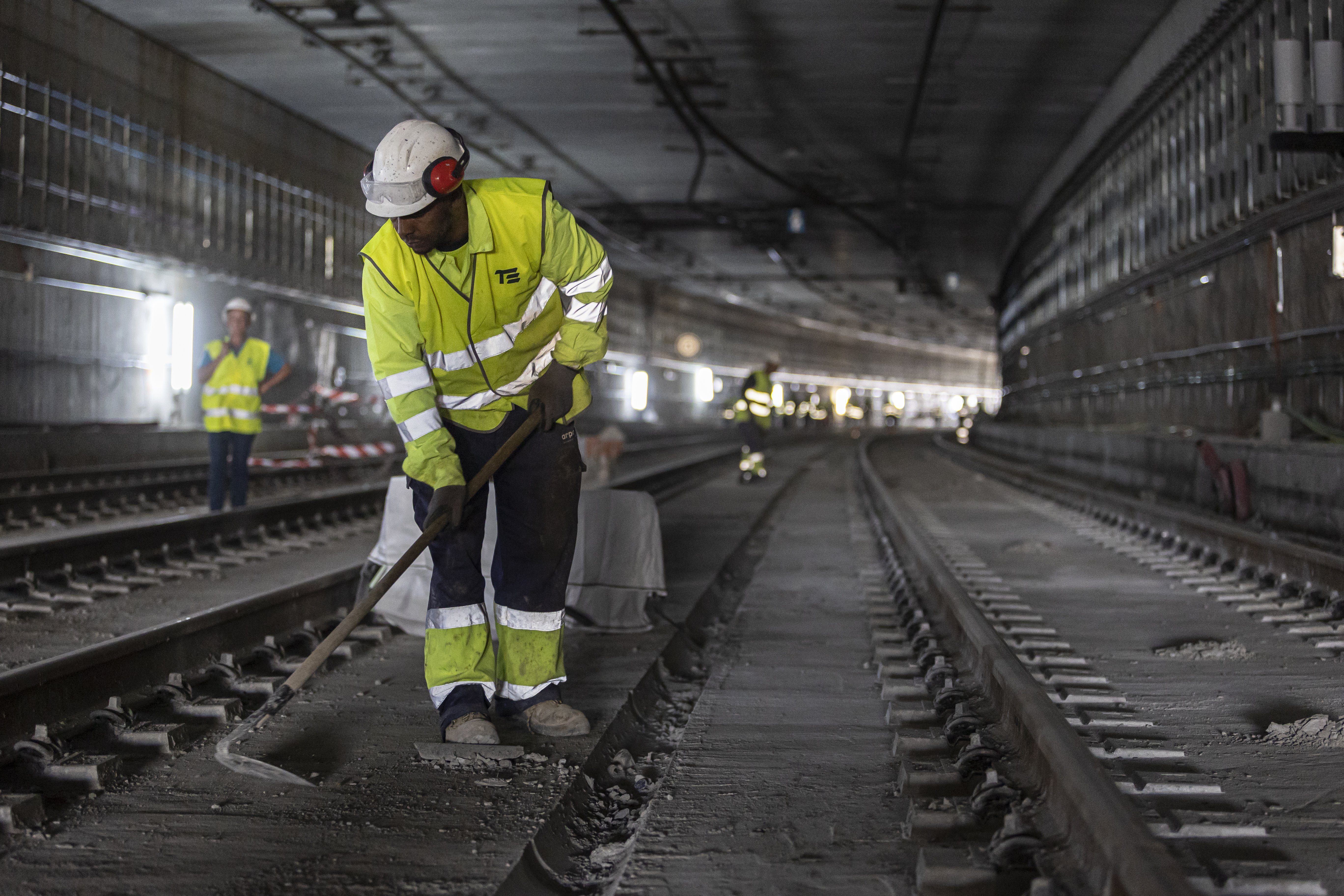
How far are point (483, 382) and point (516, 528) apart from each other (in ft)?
1.61

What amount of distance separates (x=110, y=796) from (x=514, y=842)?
3.96ft

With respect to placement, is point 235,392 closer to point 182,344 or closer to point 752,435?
point 182,344

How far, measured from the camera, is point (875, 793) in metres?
3.37

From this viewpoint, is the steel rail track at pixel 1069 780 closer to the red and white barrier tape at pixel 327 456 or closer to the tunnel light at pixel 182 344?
the red and white barrier tape at pixel 327 456

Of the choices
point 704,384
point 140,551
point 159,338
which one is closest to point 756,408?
point 159,338

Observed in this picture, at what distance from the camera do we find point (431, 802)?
3.27 metres

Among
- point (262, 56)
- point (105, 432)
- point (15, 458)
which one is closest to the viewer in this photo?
point (15, 458)

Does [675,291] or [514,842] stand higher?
[675,291]

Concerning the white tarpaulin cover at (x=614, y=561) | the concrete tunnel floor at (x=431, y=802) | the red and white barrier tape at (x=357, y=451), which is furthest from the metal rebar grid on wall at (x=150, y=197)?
the concrete tunnel floor at (x=431, y=802)

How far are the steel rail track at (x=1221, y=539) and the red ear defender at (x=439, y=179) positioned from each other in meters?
4.60

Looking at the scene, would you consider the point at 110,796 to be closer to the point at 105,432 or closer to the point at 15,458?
the point at 15,458

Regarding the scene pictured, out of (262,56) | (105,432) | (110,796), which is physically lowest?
(110,796)

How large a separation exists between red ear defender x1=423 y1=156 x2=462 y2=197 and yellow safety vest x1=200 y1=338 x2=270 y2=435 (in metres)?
6.53

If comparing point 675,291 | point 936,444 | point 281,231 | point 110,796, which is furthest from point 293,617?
point 675,291
